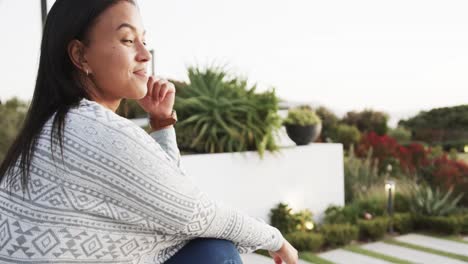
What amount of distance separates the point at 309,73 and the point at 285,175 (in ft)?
13.4

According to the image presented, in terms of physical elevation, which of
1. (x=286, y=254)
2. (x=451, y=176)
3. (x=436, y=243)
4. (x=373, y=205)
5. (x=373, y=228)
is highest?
(x=286, y=254)

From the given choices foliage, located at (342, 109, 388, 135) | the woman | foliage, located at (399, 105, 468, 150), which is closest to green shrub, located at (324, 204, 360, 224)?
the woman

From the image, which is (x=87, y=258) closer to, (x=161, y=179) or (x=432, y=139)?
(x=161, y=179)

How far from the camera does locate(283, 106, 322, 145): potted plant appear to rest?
514 centimetres

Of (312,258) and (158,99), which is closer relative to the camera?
(158,99)

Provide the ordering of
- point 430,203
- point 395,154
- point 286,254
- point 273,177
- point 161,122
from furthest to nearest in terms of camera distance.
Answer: point 395,154
point 430,203
point 273,177
point 161,122
point 286,254

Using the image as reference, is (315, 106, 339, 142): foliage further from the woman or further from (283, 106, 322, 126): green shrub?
the woman

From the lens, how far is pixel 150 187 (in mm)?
982

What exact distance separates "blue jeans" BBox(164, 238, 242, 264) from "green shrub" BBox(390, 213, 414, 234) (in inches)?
167

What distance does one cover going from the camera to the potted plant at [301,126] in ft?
16.9

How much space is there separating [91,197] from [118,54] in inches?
12.1

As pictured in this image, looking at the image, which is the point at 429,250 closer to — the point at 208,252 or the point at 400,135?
the point at 208,252

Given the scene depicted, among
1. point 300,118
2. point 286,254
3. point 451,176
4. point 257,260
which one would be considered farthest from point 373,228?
point 286,254

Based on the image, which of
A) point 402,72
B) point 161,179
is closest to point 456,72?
point 402,72
